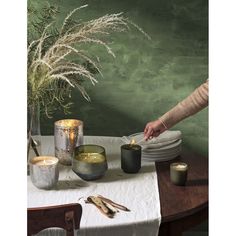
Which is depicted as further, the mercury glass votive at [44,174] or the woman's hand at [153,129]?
the woman's hand at [153,129]

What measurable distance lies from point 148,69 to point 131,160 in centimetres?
76

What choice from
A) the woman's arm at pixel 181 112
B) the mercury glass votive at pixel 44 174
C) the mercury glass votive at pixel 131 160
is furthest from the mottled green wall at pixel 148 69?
the mercury glass votive at pixel 44 174

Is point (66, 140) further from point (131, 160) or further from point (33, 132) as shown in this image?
point (131, 160)

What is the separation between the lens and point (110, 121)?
2.12m

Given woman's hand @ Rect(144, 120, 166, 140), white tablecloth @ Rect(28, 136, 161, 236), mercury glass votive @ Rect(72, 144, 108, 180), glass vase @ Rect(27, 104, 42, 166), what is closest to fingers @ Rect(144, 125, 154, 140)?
woman's hand @ Rect(144, 120, 166, 140)

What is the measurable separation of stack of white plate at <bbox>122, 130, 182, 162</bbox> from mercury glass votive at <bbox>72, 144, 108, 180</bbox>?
0.17 m

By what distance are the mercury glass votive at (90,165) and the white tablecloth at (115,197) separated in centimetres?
2

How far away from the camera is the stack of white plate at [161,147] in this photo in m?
1.49

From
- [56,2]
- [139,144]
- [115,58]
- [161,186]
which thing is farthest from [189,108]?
[56,2]

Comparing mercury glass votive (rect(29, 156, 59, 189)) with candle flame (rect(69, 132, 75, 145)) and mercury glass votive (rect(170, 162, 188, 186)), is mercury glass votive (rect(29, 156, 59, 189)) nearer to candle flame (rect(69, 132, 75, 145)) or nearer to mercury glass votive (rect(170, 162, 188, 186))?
candle flame (rect(69, 132, 75, 145))

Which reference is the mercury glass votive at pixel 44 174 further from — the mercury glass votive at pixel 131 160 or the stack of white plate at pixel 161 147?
the stack of white plate at pixel 161 147

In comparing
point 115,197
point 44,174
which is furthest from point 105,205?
point 44,174

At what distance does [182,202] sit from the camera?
122cm
